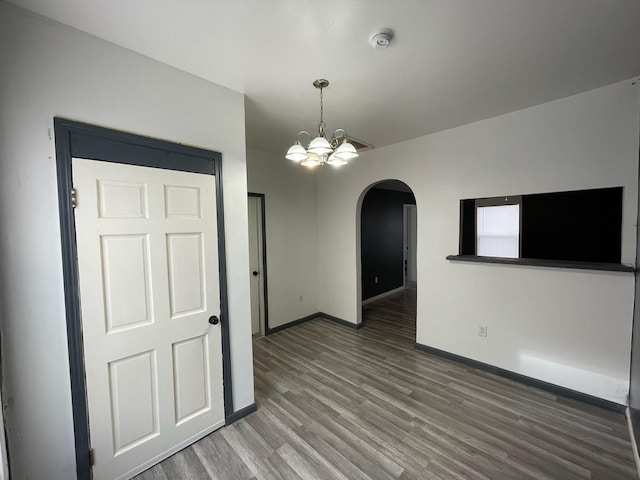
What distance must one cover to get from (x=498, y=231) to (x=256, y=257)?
3.06 meters

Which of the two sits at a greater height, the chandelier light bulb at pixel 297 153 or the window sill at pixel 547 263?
the chandelier light bulb at pixel 297 153

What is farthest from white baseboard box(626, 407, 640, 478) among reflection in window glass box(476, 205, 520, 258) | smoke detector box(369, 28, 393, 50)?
smoke detector box(369, 28, 393, 50)

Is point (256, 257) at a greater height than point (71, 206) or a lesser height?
lesser

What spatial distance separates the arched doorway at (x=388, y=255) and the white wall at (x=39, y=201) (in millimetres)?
3697

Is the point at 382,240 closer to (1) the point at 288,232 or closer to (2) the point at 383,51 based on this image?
(1) the point at 288,232

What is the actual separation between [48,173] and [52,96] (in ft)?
1.34

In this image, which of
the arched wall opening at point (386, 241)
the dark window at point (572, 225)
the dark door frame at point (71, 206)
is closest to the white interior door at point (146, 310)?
the dark door frame at point (71, 206)

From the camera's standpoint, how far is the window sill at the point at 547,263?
2047 mm

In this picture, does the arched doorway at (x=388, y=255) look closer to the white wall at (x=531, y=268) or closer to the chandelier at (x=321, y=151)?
the white wall at (x=531, y=268)

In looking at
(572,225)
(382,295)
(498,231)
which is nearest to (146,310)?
(498,231)

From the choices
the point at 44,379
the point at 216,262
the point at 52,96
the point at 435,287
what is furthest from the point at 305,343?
Answer: the point at 52,96

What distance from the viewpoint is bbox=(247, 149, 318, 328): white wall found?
379cm

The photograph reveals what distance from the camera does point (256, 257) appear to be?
3.75 metres

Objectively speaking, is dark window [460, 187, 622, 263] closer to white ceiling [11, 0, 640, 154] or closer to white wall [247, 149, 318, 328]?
white ceiling [11, 0, 640, 154]
